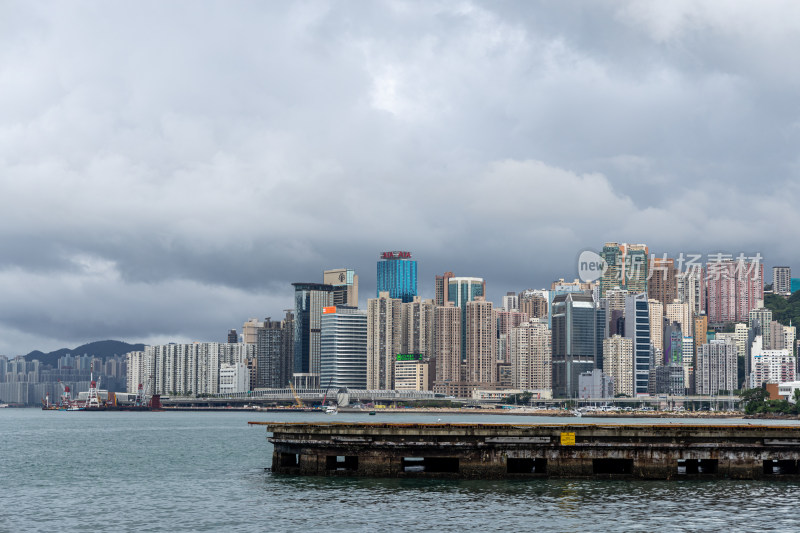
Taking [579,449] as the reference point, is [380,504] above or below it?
below

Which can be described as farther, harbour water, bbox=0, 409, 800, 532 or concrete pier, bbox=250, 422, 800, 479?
concrete pier, bbox=250, 422, 800, 479

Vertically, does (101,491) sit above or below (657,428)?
below

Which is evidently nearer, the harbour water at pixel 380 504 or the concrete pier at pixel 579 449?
the harbour water at pixel 380 504

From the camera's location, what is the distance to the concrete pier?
239 ft

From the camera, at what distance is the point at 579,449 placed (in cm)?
7344

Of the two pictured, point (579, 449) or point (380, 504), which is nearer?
point (380, 504)

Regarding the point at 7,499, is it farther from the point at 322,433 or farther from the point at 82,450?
the point at 82,450

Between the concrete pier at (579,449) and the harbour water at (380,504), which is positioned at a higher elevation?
the concrete pier at (579,449)

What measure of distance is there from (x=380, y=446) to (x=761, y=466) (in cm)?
2593

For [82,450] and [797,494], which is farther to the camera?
[82,450]

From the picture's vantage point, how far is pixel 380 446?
7462 centimetres

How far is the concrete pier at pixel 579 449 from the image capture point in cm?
7294

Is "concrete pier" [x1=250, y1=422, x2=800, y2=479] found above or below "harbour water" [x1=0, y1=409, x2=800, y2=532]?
above

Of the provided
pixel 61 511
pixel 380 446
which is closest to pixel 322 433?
pixel 380 446
